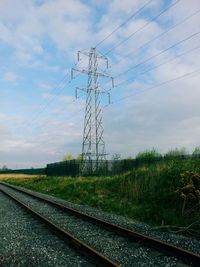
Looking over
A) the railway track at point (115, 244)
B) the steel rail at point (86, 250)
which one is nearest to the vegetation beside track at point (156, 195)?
the railway track at point (115, 244)

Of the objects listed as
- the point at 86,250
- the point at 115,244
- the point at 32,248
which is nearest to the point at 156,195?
the point at 115,244

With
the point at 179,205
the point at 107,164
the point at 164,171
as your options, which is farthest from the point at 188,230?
the point at 107,164

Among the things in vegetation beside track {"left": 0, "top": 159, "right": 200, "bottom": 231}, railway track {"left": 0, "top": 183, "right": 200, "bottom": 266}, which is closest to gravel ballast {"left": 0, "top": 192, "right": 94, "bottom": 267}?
railway track {"left": 0, "top": 183, "right": 200, "bottom": 266}

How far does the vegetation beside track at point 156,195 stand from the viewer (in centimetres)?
1426

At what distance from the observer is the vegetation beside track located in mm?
14258

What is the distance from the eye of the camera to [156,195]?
17.6 meters

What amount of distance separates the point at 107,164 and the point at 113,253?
140 feet

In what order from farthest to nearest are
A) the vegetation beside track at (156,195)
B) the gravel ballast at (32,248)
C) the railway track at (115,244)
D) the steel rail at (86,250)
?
the vegetation beside track at (156,195) → the gravel ballast at (32,248) → the railway track at (115,244) → the steel rail at (86,250)

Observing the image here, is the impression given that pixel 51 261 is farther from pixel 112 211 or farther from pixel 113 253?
pixel 112 211

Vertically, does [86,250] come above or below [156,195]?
below

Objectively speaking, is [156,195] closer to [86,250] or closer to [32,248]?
[32,248]

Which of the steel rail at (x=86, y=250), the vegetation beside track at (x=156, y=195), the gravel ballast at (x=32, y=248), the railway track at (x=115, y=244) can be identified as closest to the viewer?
the steel rail at (x=86, y=250)

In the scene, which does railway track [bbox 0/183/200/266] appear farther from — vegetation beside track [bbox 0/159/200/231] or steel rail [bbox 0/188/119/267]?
vegetation beside track [bbox 0/159/200/231]

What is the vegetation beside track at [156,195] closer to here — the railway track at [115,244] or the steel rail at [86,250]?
the railway track at [115,244]
